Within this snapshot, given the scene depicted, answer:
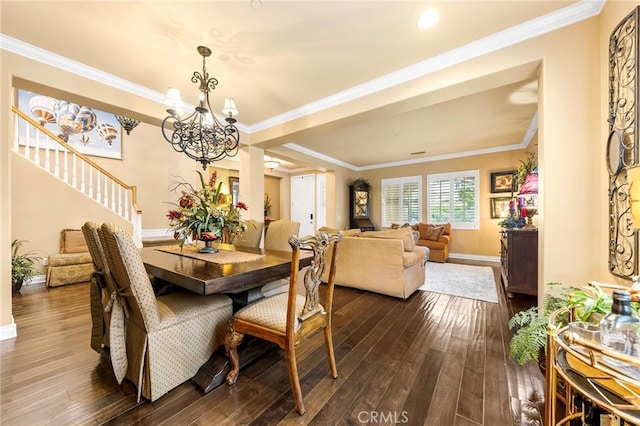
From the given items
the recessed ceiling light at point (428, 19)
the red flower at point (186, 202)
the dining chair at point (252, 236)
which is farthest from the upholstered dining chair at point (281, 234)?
the recessed ceiling light at point (428, 19)

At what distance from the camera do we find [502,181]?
5.52 meters

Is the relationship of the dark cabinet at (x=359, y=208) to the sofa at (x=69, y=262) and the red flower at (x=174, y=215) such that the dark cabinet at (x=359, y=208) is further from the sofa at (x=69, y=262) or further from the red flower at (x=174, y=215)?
the sofa at (x=69, y=262)

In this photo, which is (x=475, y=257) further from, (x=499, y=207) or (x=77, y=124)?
(x=77, y=124)

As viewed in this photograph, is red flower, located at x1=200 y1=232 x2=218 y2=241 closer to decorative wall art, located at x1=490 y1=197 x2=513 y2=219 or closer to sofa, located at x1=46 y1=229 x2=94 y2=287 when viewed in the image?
sofa, located at x1=46 y1=229 x2=94 y2=287

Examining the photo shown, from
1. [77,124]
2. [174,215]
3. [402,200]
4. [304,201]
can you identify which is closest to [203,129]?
[174,215]

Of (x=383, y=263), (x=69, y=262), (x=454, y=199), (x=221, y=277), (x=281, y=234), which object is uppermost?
(x=454, y=199)

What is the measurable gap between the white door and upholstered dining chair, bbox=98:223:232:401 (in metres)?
6.10

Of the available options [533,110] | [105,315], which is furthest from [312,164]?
[105,315]

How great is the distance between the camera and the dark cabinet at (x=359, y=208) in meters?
7.32

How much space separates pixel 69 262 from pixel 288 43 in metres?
4.58

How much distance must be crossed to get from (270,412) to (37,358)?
1.97m

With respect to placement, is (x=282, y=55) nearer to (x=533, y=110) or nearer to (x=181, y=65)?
(x=181, y=65)

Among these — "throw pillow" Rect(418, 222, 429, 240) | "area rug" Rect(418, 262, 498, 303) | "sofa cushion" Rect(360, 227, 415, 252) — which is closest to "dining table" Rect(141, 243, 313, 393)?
"sofa cushion" Rect(360, 227, 415, 252)

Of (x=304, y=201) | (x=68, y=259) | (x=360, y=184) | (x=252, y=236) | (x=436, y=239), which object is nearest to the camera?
(x=252, y=236)
